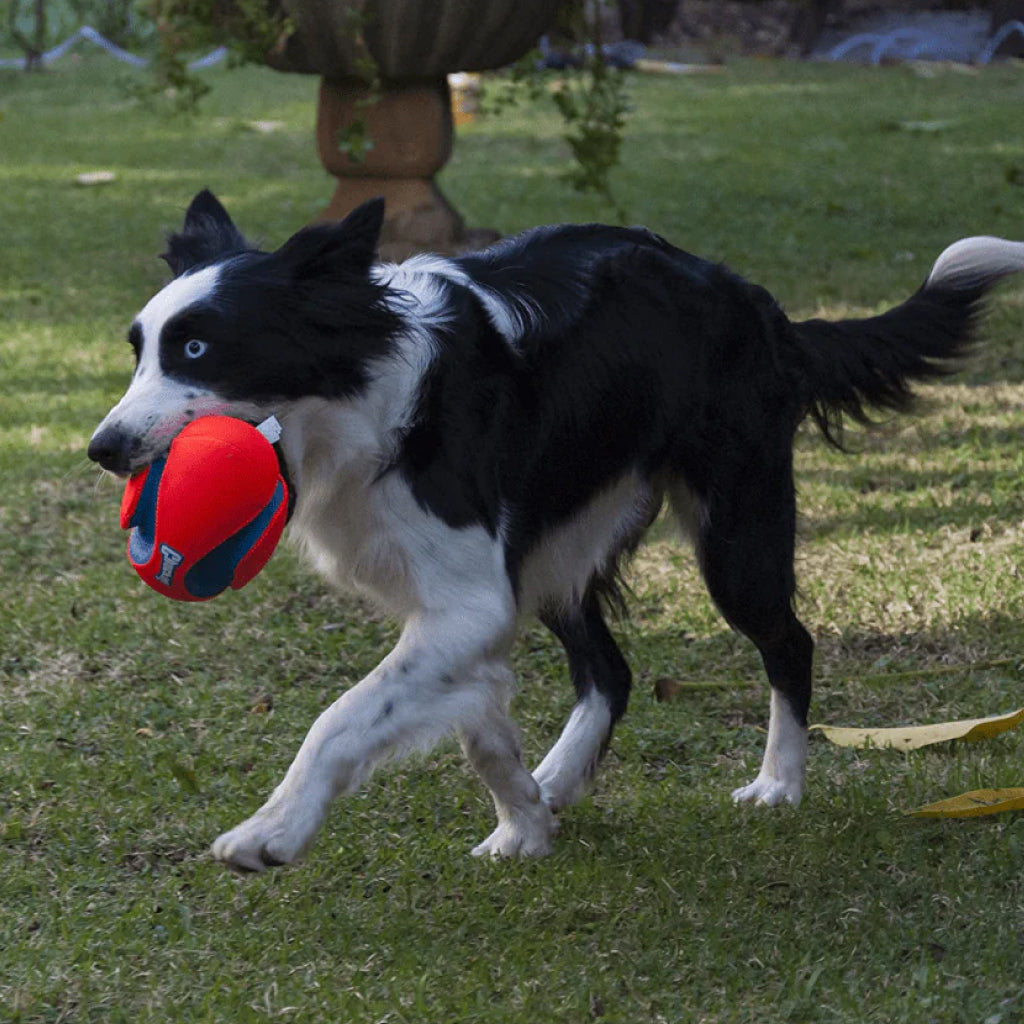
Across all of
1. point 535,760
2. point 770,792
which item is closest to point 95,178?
point 535,760

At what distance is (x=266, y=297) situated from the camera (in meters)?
2.96

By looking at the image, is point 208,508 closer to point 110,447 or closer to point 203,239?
point 110,447

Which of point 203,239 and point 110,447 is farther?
point 203,239

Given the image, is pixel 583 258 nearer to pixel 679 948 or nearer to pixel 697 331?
pixel 697 331

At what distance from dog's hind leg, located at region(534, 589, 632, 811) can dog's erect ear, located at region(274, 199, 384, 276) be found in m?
1.08

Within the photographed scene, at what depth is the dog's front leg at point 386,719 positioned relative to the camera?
2799mm

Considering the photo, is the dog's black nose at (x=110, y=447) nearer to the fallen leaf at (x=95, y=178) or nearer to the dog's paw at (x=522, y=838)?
the dog's paw at (x=522, y=838)

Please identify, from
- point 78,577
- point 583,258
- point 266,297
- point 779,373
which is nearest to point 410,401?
point 266,297

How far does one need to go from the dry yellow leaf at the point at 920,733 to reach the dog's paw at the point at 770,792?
32 cm

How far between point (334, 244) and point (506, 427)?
49 cm

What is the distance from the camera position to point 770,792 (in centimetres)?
360

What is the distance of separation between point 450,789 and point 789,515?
3.22 feet

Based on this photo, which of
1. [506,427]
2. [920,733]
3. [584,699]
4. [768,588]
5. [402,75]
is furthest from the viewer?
[402,75]

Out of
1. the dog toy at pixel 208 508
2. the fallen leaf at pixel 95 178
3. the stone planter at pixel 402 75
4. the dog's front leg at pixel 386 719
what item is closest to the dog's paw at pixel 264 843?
the dog's front leg at pixel 386 719
